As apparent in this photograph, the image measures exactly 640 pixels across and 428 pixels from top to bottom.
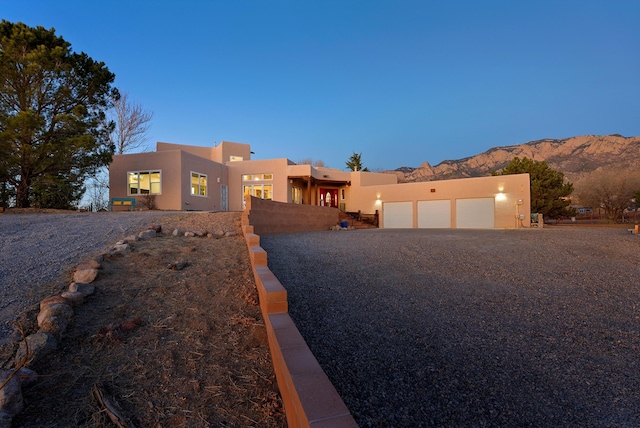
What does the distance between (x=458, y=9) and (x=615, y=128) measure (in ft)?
271

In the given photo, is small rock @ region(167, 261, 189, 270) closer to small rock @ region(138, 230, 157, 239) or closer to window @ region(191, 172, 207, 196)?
small rock @ region(138, 230, 157, 239)

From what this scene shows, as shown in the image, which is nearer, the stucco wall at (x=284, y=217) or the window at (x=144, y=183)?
the stucco wall at (x=284, y=217)

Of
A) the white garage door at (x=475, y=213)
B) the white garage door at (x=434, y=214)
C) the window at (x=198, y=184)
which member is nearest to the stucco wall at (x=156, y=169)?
the window at (x=198, y=184)

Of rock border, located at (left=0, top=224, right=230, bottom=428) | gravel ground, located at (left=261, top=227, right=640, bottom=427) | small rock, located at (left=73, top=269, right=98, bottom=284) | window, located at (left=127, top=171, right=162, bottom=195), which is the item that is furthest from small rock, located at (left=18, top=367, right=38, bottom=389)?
window, located at (left=127, top=171, right=162, bottom=195)

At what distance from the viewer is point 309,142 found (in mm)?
64750

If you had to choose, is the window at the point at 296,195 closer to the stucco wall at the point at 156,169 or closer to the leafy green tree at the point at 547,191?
the stucco wall at the point at 156,169

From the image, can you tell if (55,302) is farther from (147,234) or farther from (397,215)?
(397,215)

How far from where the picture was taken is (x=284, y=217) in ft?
42.7

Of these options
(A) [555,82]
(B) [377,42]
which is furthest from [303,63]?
(A) [555,82]

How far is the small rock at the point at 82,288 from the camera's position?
315cm

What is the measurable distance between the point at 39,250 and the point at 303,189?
1900 cm

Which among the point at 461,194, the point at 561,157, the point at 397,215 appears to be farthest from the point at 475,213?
the point at 561,157

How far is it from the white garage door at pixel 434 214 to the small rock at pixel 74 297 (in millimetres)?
20575

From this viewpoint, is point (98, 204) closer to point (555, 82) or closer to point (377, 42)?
point (377, 42)
